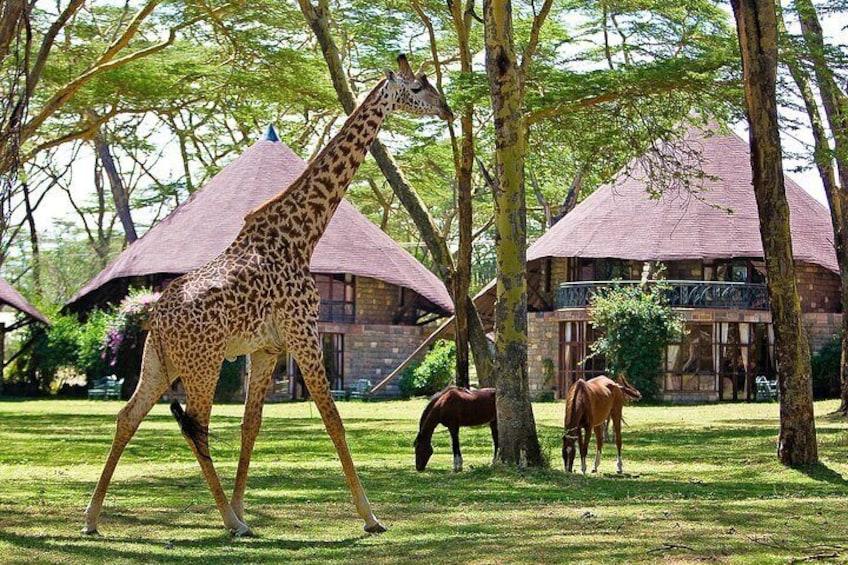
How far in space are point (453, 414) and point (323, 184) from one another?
5.59 meters

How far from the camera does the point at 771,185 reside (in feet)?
51.9

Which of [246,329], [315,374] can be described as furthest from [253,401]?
[246,329]

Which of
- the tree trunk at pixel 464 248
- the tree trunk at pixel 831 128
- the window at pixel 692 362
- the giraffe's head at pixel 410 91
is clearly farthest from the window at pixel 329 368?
the giraffe's head at pixel 410 91

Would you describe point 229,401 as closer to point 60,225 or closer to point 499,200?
point 499,200

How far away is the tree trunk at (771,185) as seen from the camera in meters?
15.8

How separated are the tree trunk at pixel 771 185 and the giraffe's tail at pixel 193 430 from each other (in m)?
8.00

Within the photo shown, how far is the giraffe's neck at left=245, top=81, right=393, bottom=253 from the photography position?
11086mm

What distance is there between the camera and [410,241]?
7856 cm

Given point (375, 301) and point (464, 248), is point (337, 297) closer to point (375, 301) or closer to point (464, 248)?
point (375, 301)

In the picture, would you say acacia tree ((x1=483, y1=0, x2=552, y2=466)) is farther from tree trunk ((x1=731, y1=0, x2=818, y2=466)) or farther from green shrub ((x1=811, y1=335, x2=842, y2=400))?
green shrub ((x1=811, y1=335, x2=842, y2=400))

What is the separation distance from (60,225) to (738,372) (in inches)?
1846

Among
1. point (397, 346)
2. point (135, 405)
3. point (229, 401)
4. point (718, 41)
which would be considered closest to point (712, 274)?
point (397, 346)

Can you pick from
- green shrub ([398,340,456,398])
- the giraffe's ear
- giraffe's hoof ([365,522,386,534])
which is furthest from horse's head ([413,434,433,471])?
green shrub ([398,340,456,398])

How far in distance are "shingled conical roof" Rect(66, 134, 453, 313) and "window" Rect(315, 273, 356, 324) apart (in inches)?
45.6
